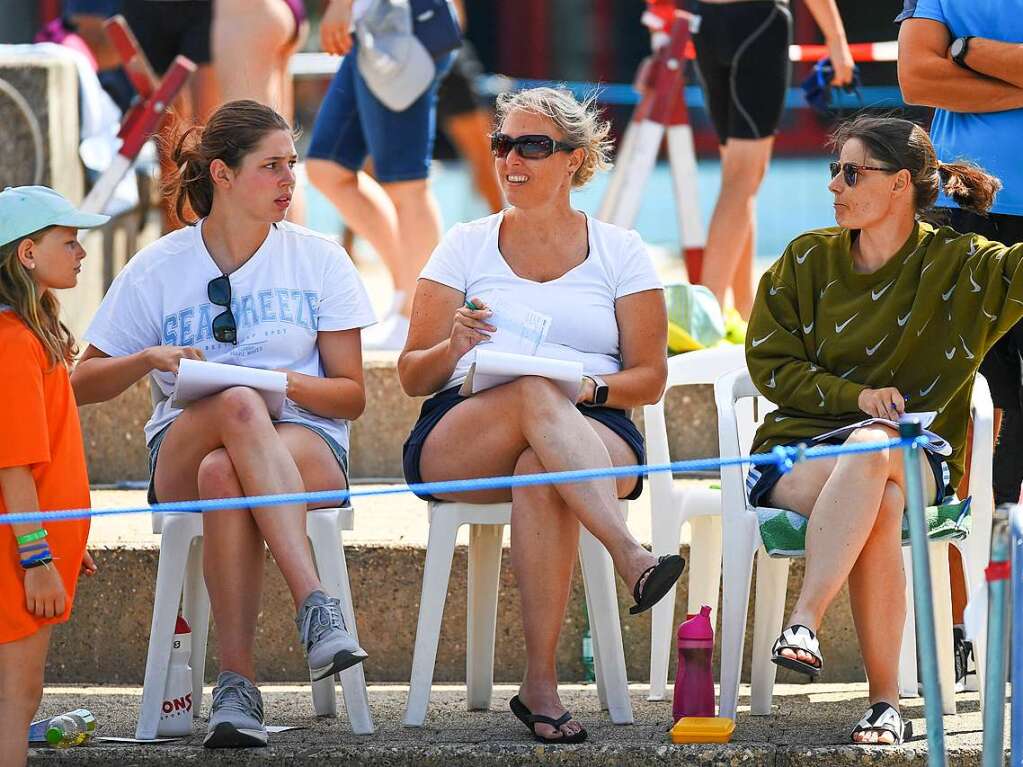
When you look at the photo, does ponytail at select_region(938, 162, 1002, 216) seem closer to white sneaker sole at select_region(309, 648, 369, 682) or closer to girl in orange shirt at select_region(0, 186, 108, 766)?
white sneaker sole at select_region(309, 648, 369, 682)

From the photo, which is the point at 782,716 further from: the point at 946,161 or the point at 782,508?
the point at 946,161

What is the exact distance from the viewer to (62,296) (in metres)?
5.43

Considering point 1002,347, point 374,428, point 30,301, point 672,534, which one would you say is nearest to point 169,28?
point 374,428

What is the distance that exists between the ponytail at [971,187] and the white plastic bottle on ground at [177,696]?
1.83m

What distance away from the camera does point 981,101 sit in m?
3.59

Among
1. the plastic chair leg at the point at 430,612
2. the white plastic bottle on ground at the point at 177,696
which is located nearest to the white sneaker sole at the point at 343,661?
the plastic chair leg at the point at 430,612

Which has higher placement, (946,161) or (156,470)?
(946,161)

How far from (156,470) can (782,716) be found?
1.40 m

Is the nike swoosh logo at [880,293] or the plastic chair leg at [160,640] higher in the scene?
the nike swoosh logo at [880,293]

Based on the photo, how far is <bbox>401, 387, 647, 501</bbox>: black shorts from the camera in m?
3.40

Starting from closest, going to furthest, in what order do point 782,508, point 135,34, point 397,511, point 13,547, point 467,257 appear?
point 13,547, point 782,508, point 467,257, point 397,511, point 135,34

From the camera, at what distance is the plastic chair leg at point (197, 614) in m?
3.47

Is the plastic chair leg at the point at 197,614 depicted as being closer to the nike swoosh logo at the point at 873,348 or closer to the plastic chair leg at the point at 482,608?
the plastic chair leg at the point at 482,608

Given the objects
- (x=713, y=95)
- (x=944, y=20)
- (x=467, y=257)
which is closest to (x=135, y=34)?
(x=713, y=95)
